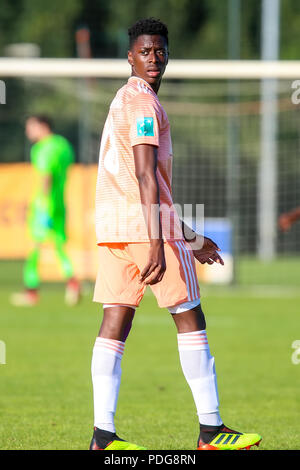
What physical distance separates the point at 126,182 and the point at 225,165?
1664cm

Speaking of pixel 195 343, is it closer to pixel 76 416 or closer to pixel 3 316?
pixel 76 416

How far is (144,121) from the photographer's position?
4.63m

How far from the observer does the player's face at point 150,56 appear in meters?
4.85

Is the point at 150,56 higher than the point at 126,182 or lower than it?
higher

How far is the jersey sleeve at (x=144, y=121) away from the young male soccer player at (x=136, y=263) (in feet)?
0.11

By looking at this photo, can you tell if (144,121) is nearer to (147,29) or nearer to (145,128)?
(145,128)

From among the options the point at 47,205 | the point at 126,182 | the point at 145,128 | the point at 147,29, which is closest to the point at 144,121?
the point at 145,128

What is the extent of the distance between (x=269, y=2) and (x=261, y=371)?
75.3ft

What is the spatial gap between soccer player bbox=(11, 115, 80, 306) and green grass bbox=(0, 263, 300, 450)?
1.19ft

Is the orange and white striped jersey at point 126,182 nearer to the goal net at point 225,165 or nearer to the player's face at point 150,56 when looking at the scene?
the player's face at point 150,56

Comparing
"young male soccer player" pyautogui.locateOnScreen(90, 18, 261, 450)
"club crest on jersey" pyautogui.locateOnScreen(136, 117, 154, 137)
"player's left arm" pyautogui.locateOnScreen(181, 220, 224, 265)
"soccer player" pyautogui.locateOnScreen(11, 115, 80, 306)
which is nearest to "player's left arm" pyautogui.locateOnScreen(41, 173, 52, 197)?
"soccer player" pyautogui.locateOnScreen(11, 115, 80, 306)

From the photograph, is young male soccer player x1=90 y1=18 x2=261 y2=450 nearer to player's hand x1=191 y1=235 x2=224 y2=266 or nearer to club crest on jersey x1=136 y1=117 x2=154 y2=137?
club crest on jersey x1=136 y1=117 x2=154 y2=137

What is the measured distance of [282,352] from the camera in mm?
8875

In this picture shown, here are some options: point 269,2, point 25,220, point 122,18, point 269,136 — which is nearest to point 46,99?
point 122,18
